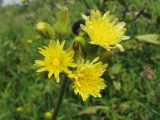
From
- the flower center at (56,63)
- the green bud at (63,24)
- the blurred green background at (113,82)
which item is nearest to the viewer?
the flower center at (56,63)

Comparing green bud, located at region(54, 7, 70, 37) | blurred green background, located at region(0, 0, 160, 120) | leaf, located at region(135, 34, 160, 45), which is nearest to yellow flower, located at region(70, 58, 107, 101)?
green bud, located at region(54, 7, 70, 37)

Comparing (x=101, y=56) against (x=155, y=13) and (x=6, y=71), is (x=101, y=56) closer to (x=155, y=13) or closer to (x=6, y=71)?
(x=155, y=13)

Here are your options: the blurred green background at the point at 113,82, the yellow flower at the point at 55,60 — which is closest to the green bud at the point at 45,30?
the yellow flower at the point at 55,60

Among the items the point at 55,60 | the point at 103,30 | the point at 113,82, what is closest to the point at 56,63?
the point at 55,60

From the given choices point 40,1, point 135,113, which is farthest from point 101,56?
point 40,1

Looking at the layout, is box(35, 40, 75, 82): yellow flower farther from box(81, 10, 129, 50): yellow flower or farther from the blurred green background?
the blurred green background

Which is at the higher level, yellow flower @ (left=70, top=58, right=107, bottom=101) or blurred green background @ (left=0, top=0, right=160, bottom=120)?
blurred green background @ (left=0, top=0, right=160, bottom=120)

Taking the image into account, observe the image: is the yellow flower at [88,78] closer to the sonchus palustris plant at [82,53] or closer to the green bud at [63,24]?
the sonchus palustris plant at [82,53]

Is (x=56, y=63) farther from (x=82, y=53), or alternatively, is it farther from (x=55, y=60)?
(x=82, y=53)
